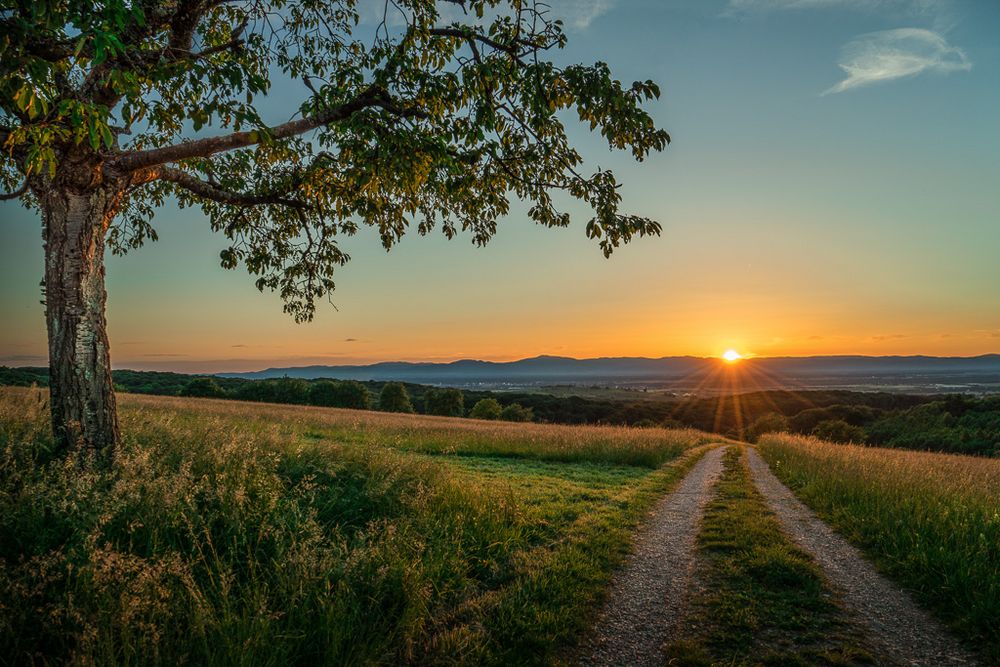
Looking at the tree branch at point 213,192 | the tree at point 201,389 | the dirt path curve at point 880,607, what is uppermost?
the tree branch at point 213,192

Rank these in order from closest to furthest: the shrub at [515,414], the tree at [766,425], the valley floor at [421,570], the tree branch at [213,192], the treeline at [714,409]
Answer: the valley floor at [421,570] < the tree branch at [213,192] < the treeline at [714,409] < the tree at [766,425] < the shrub at [515,414]

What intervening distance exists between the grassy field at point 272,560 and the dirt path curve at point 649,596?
0.93ft

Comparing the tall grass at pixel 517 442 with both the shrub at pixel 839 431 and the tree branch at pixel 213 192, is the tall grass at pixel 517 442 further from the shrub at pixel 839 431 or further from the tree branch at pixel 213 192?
the shrub at pixel 839 431

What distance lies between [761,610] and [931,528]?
425cm

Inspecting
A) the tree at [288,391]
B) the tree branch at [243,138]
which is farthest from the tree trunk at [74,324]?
the tree at [288,391]

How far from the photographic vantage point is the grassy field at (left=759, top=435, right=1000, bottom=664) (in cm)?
554

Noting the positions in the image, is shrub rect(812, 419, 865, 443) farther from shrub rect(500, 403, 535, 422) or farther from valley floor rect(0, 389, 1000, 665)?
valley floor rect(0, 389, 1000, 665)

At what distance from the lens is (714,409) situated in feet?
332

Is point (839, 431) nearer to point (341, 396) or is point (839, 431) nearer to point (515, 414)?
point (515, 414)

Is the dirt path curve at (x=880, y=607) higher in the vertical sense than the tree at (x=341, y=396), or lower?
higher

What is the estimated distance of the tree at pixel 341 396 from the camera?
83625 millimetres

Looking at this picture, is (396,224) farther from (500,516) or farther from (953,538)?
(953,538)

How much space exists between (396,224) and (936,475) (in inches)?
543

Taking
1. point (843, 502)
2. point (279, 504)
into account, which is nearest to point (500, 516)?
point (279, 504)
